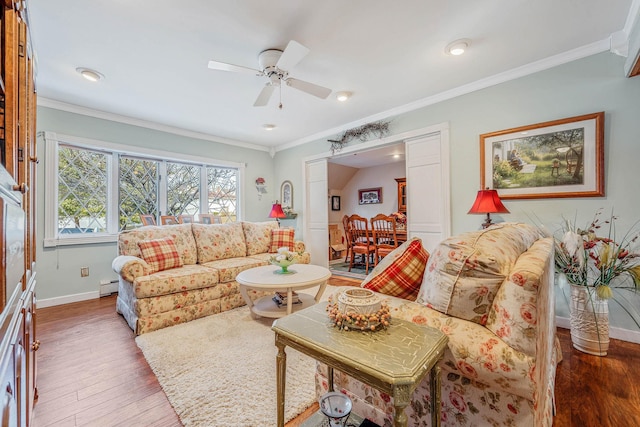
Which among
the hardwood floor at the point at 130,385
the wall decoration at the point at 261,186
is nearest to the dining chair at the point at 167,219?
the wall decoration at the point at 261,186

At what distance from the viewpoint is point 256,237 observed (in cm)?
411

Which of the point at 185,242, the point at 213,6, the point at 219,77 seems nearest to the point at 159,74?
the point at 219,77

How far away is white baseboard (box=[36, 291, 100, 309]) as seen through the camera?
10.5 feet

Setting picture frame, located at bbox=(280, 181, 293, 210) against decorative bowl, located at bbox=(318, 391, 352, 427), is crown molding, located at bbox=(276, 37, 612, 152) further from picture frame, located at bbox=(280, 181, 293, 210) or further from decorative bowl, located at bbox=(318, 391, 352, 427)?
decorative bowl, located at bbox=(318, 391, 352, 427)

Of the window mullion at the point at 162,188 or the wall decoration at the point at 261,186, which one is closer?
the window mullion at the point at 162,188

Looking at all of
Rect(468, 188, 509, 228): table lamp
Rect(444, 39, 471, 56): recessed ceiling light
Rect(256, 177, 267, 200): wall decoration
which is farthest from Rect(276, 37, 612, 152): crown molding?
Rect(256, 177, 267, 200): wall decoration

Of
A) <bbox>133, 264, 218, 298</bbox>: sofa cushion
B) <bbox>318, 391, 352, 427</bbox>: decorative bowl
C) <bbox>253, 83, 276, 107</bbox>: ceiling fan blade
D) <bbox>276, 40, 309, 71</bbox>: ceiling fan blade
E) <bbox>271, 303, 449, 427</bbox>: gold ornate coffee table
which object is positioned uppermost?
<bbox>276, 40, 309, 71</bbox>: ceiling fan blade

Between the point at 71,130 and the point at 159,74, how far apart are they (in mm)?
1787

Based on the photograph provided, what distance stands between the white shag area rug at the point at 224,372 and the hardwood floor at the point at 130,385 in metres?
0.09

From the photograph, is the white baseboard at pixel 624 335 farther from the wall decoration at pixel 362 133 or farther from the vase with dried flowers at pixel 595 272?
the wall decoration at pixel 362 133

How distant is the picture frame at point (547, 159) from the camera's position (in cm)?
237

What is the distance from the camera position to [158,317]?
252 cm

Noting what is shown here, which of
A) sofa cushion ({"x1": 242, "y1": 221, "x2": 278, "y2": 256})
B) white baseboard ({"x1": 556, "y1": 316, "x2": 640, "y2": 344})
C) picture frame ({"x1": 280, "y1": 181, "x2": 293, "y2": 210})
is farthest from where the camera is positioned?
picture frame ({"x1": 280, "y1": 181, "x2": 293, "y2": 210})

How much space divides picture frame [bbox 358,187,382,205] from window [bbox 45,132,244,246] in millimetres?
3886
